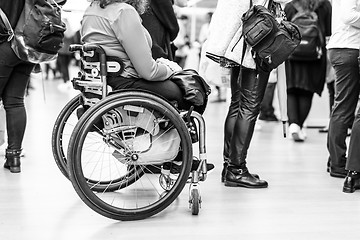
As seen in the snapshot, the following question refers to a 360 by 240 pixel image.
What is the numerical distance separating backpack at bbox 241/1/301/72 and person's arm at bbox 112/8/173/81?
596 millimetres

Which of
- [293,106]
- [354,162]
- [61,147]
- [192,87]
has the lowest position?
[293,106]

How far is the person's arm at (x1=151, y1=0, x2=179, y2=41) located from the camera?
310 cm

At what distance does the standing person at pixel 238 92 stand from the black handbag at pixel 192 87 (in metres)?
0.41

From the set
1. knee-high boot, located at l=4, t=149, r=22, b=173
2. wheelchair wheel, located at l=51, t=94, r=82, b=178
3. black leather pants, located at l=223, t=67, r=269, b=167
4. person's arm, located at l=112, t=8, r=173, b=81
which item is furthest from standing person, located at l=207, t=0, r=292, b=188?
knee-high boot, located at l=4, t=149, r=22, b=173


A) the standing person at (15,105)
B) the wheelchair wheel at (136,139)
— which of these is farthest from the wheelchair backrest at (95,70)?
the standing person at (15,105)

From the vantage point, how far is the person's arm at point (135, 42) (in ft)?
7.95

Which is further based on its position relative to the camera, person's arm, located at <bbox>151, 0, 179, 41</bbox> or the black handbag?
person's arm, located at <bbox>151, 0, 179, 41</bbox>

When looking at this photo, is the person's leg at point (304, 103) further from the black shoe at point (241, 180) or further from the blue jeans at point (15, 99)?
the blue jeans at point (15, 99)

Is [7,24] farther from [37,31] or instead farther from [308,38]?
[308,38]

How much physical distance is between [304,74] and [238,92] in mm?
1555

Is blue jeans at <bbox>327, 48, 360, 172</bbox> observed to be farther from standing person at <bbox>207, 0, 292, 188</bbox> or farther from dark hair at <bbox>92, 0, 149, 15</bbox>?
dark hair at <bbox>92, 0, 149, 15</bbox>

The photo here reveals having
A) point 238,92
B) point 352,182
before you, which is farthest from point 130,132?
point 352,182

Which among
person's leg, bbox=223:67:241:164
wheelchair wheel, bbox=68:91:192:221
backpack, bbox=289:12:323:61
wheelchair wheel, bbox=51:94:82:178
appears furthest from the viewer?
backpack, bbox=289:12:323:61

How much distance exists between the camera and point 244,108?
3.12 m
